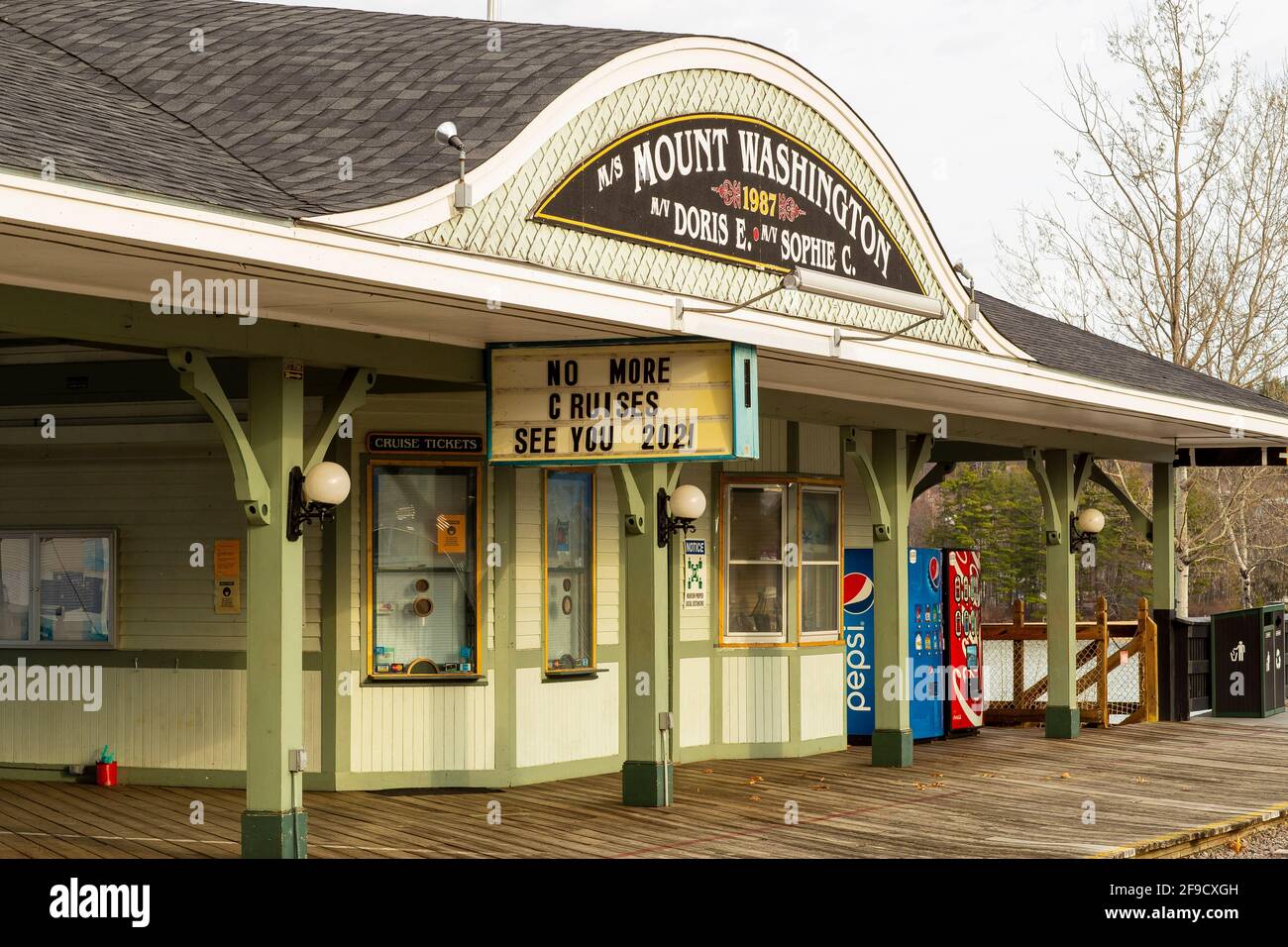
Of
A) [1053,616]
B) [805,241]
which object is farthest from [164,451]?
[1053,616]

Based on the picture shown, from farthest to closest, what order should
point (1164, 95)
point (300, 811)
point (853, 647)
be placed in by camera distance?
point (1164, 95) < point (853, 647) < point (300, 811)

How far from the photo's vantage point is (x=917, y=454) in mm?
14078

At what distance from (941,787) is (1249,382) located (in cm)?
1950

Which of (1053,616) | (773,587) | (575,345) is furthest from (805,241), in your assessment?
(1053,616)

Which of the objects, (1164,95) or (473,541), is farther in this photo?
(1164,95)

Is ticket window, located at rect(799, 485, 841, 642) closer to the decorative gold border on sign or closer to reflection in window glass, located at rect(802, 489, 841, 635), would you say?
reflection in window glass, located at rect(802, 489, 841, 635)

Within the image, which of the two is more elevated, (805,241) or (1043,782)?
(805,241)

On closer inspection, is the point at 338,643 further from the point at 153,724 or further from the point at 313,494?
the point at 313,494

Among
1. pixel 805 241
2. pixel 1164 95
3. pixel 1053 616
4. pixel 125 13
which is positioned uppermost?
pixel 1164 95

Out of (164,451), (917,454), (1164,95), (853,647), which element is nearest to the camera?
(164,451)

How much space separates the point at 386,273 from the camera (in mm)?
7633

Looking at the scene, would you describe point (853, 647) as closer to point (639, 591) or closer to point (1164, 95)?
point (639, 591)

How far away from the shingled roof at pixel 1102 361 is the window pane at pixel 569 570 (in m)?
3.66

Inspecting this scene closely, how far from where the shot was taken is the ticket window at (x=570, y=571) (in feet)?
40.9
